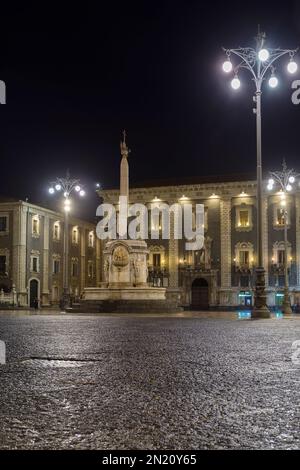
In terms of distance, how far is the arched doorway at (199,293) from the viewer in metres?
66.8

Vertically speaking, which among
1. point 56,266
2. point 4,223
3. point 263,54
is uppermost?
point 263,54

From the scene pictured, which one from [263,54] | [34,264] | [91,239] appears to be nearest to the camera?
[263,54]

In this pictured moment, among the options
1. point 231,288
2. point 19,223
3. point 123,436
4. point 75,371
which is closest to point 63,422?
point 123,436

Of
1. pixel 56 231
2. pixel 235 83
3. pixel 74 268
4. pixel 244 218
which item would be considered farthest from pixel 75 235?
pixel 235 83

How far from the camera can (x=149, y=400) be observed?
4797 millimetres

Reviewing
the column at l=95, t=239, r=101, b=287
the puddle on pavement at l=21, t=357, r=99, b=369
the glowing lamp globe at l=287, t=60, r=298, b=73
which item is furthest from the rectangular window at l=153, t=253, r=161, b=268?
the puddle on pavement at l=21, t=357, r=99, b=369

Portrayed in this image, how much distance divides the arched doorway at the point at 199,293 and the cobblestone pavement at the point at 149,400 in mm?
58423

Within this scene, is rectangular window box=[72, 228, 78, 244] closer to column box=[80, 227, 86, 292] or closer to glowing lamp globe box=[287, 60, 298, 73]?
column box=[80, 227, 86, 292]

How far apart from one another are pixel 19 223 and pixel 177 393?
185 feet

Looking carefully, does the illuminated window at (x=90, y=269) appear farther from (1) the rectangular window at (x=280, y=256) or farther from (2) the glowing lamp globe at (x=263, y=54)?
(2) the glowing lamp globe at (x=263, y=54)

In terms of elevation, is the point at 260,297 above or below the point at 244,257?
below

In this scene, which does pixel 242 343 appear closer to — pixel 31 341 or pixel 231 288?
pixel 31 341

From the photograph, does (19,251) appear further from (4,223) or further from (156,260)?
(156,260)

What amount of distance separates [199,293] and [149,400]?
62.9m
